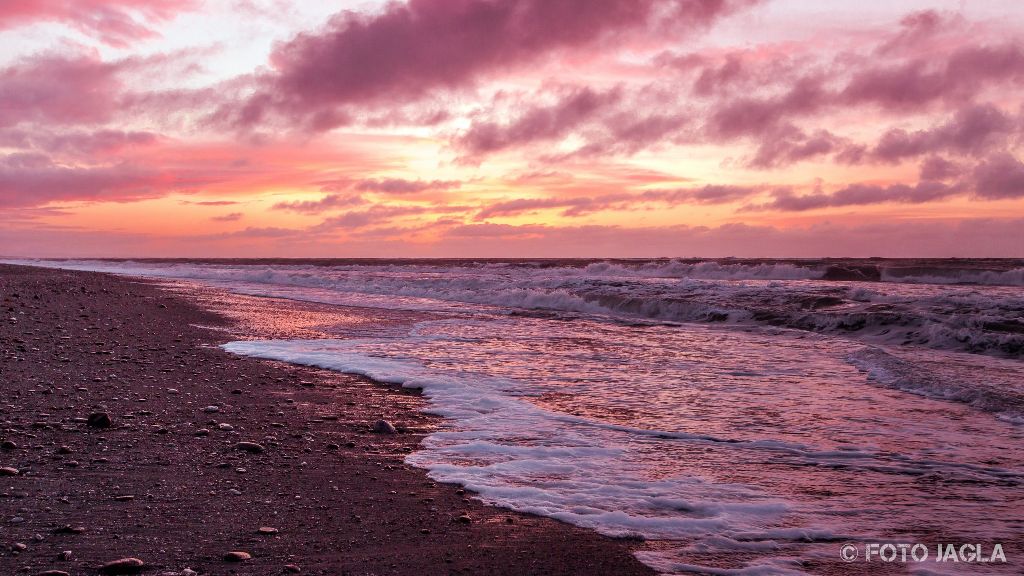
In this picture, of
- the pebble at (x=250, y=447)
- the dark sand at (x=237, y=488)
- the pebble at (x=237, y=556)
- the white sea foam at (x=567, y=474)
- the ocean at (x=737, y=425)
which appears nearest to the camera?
the pebble at (x=237, y=556)

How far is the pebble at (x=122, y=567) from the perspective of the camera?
10.5 ft

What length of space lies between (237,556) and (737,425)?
14.7ft

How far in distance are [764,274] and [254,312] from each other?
28.6 metres

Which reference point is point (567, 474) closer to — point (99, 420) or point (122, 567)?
point (122, 567)

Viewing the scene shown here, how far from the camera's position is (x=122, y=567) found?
3.20 m

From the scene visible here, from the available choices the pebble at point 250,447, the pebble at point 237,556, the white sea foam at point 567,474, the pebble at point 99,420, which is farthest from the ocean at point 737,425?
the pebble at point 99,420

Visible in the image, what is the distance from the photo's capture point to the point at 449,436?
6125 millimetres

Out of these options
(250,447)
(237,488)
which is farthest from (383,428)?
(237,488)

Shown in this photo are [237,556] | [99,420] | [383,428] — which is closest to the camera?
[237,556]

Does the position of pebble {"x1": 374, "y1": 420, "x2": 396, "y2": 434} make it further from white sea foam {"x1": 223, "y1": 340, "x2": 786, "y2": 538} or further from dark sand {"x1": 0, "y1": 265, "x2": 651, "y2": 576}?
white sea foam {"x1": 223, "y1": 340, "x2": 786, "y2": 538}

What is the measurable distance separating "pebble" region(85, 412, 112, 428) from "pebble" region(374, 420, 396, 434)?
2.10m

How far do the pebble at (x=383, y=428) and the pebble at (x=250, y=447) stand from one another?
109 cm

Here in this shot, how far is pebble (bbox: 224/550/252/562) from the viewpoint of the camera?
3.37 m

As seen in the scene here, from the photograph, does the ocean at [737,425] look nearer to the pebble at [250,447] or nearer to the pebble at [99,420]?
the pebble at [250,447]
